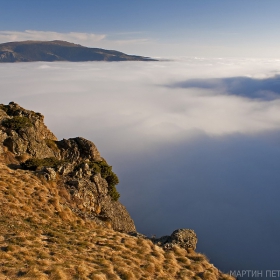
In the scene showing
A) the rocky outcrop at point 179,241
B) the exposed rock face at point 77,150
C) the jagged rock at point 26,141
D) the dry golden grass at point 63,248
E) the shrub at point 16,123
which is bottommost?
the rocky outcrop at point 179,241

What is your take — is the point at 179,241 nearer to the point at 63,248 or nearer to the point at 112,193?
the point at 63,248

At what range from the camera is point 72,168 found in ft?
104

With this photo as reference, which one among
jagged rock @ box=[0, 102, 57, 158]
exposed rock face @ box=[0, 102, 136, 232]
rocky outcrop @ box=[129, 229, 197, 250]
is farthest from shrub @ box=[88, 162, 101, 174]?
rocky outcrop @ box=[129, 229, 197, 250]

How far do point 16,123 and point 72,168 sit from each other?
11090 millimetres

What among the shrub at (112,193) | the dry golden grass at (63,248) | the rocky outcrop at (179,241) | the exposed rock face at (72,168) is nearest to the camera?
the dry golden grass at (63,248)

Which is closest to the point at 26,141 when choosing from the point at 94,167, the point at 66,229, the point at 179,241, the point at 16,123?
the point at 16,123

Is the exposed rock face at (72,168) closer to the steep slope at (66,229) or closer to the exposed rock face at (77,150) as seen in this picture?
the exposed rock face at (77,150)

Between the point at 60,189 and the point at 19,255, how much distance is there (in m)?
13.1

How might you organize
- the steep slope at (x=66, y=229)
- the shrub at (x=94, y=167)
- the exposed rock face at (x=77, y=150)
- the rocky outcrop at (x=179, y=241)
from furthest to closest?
1. the exposed rock face at (x=77, y=150)
2. the shrub at (x=94, y=167)
3. the rocky outcrop at (x=179, y=241)
4. the steep slope at (x=66, y=229)

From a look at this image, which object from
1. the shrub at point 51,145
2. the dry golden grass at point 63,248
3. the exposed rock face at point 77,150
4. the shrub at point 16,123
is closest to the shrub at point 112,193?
the exposed rock face at point 77,150

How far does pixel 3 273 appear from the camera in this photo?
13.2 meters

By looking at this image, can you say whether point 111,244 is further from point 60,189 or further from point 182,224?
point 182,224

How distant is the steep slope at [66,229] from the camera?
15.8m

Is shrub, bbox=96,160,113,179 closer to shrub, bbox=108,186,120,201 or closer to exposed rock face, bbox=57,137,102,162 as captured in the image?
shrub, bbox=108,186,120,201
